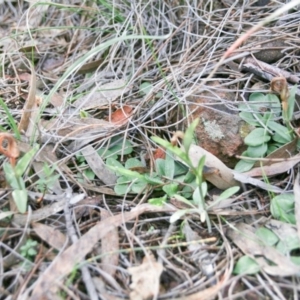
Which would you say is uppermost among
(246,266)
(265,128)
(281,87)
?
(281,87)

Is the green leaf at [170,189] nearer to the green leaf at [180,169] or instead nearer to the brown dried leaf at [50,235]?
the green leaf at [180,169]

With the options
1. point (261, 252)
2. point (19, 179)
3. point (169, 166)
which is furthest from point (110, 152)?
point (261, 252)

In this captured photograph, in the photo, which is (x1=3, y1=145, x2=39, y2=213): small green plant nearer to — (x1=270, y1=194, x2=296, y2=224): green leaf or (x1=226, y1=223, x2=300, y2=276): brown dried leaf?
(x1=226, y1=223, x2=300, y2=276): brown dried leaf

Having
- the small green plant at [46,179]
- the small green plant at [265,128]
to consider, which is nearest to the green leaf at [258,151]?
the small green plant at [265,128]

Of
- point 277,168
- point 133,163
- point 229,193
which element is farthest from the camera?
point 133,163

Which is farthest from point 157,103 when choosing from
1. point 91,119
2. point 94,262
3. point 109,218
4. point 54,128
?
point 94,262

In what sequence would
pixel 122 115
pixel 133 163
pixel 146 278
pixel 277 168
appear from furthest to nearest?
pixel 122 115
pixel 133 163
pixel 277 168
pixel 146 278

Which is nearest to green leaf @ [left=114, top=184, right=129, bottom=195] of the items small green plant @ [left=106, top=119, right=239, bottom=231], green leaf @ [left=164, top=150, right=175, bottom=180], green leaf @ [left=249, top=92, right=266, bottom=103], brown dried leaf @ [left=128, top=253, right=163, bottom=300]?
small green plant @ [left=106, top=119, right=239, bottom=231]

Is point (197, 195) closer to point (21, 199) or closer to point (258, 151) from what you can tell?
point (258, 151)

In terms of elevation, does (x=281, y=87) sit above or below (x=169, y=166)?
above
